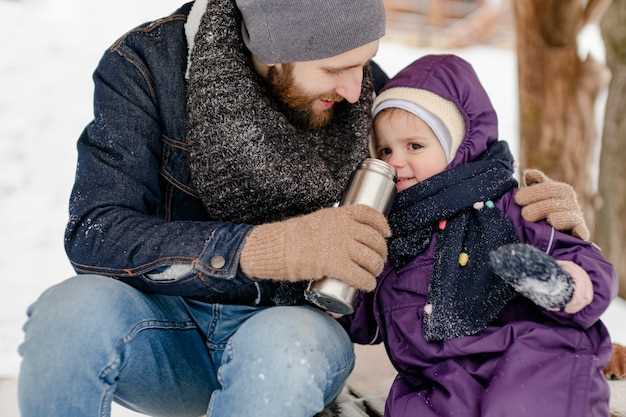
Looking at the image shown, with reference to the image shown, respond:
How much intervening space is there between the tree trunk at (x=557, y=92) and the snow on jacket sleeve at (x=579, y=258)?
5.07 feet

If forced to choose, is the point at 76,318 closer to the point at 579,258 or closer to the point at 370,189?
the point at 370,189

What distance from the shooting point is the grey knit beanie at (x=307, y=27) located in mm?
1536

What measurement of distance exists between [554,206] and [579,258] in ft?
0.38

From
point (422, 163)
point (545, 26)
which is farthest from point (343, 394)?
point (545, 26)

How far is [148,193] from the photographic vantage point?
5.19 feet

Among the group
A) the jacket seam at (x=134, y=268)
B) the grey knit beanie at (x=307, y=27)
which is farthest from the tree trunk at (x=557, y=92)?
the jacket seam at (x=134, y=268)

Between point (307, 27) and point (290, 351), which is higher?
point (307, 27)

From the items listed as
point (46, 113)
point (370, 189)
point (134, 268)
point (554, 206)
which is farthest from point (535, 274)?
point (46, 113)

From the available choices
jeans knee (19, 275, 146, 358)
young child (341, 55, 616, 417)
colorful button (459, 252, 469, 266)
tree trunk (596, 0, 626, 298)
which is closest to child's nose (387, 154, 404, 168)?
young child (341, 55, 616, 417)

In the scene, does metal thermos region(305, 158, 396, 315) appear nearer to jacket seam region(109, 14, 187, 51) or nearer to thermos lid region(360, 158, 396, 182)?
thermos lid region(360, 158, 396, 182)

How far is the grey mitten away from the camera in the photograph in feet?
4.27

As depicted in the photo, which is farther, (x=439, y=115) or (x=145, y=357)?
(x=439, y=115)

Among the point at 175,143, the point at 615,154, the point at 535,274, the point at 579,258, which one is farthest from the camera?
the point at 615,154

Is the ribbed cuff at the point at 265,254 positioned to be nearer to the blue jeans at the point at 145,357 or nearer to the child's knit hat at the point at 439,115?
the blue jeans at the point at 145,357
